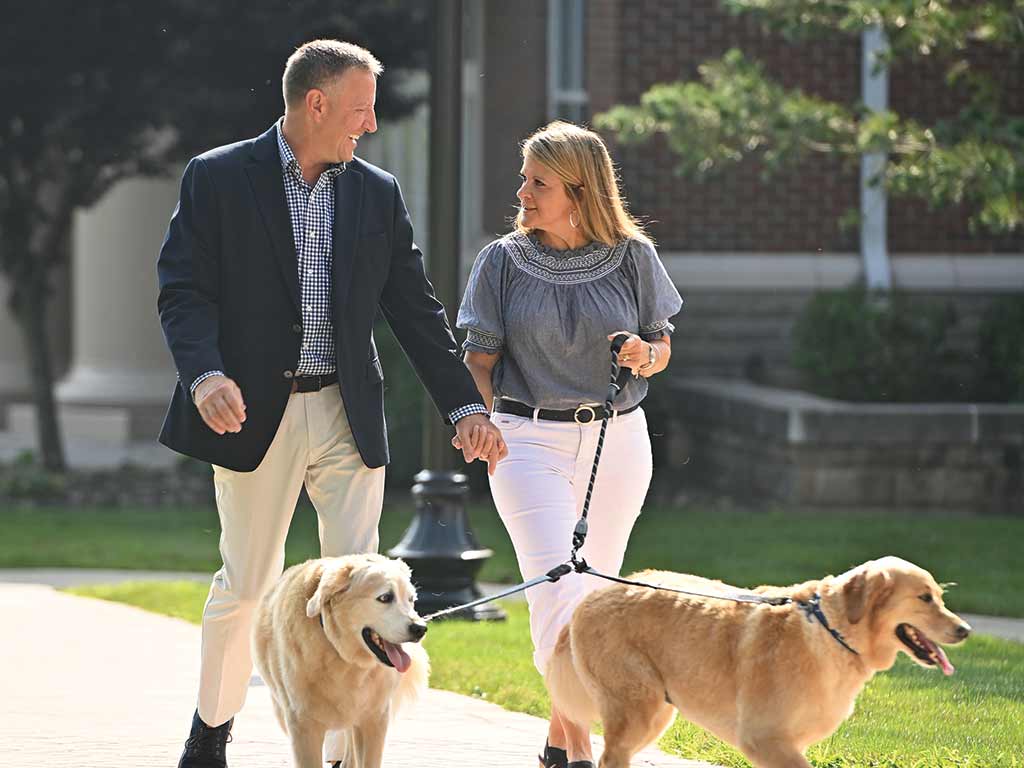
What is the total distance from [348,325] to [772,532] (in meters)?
7.73

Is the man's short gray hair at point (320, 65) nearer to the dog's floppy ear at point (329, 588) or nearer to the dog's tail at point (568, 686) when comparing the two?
the dog's floppy ear at point (329, 588)

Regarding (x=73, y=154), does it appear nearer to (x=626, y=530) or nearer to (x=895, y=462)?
(x=895, y=462)

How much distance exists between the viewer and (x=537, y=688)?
7523 millimetres

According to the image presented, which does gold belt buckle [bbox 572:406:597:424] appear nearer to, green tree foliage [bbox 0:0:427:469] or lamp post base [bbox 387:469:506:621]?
lamp post base [bbox 387:469:506:621]

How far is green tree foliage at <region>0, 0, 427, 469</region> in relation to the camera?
1571cm

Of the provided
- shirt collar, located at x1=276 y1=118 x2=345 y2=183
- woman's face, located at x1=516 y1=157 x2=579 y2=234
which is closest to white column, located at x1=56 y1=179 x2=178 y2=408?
woman's face, located at x1=516 y1=157 x2=579 y2=234

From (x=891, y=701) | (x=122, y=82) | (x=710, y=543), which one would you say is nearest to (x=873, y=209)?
(x=710, y=543)

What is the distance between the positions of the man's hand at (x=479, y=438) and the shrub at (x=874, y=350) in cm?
970

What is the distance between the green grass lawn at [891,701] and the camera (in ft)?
20.3

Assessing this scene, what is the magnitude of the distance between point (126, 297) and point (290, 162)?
592 inches

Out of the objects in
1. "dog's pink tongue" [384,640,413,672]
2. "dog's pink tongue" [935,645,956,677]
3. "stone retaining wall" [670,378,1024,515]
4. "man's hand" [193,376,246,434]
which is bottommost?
"stone retaining wall" [670,378,1024,515]

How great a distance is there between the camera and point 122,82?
15789 mm

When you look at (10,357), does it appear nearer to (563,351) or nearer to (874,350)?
(874,350)

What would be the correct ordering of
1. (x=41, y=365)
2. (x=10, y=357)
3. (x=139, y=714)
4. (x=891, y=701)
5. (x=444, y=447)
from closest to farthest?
(x=139, y=714)
(x=891, y=701)
(x=444, y=447)
(x=41, y=365)
(x=10, y=357)
